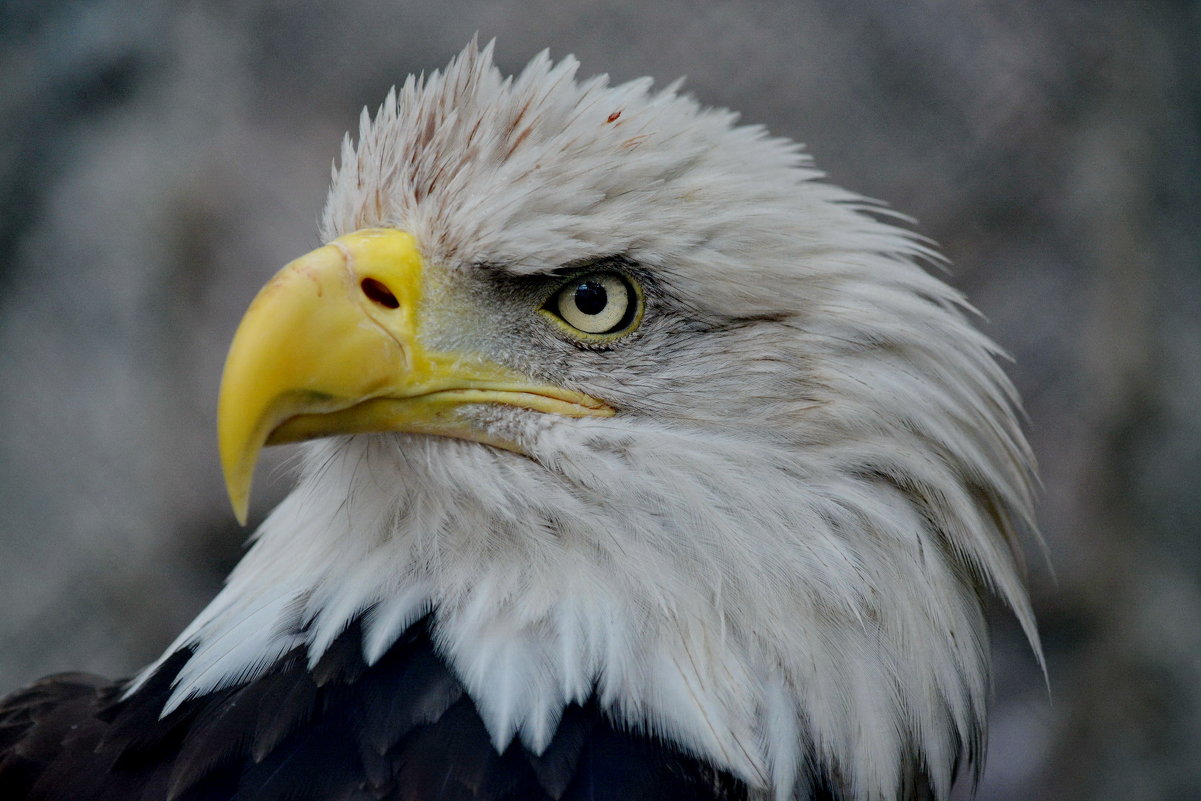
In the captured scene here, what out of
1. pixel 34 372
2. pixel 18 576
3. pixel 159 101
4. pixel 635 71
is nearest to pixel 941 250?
pixel 635 71

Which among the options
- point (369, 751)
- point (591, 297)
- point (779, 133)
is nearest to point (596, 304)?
point (591, 297)

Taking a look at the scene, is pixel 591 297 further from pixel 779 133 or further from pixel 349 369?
pixel 779 133

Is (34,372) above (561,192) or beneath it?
beneath

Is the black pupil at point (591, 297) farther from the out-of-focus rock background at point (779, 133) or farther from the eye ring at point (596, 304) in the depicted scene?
the out-of-focus rock background at point (779, 133)

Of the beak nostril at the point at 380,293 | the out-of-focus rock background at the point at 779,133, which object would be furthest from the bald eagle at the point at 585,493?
the out-of-focus rock background at the point at 779,133

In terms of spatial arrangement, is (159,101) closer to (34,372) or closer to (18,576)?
(34,372)

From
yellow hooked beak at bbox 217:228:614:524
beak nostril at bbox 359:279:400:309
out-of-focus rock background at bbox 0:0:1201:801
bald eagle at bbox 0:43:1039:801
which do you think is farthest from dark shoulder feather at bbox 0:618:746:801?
out-of-focus rock background at bbox 0:0:1201:801

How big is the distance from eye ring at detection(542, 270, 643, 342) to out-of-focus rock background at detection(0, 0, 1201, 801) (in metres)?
2.28

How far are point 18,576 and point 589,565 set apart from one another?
3.28 m

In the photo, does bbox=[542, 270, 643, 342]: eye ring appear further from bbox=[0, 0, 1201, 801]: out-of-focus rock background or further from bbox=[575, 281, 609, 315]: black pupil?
bbox=[0, 0, 1201, 801]: out-of-focus rock background

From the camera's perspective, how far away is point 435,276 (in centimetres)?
150

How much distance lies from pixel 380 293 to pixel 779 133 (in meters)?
2.54

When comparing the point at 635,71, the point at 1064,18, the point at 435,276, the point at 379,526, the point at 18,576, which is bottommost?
the point at 18,576

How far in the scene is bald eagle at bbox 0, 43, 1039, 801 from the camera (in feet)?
4.56
